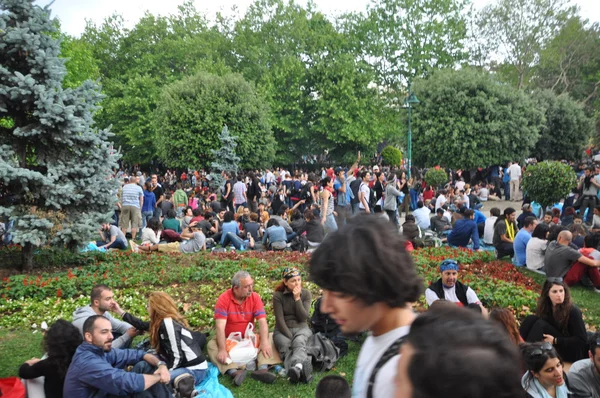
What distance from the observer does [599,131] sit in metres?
42.2

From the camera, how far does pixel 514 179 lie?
23047 mm

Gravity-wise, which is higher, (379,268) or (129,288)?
(379,268)

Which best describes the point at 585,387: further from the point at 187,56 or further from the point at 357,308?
the point at 187,56

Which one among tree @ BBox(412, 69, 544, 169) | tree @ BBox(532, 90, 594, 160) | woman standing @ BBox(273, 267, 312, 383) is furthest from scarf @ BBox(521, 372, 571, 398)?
tree @ BBox(532, 90, 594, 160)

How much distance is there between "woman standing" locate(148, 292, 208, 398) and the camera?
521 cm

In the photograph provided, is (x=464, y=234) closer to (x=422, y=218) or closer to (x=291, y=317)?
(x=422, y=218)

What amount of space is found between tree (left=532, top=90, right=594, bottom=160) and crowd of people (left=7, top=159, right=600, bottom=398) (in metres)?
19.8

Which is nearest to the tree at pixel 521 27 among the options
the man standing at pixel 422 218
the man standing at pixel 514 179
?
the man standing at pixel 514 179

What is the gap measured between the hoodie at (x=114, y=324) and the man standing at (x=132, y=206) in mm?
9273

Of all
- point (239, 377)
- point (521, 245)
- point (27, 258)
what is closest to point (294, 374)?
point (239, 377)

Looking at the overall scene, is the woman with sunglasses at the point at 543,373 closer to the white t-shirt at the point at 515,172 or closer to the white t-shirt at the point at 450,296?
the white t-shirt at the point at 450,296

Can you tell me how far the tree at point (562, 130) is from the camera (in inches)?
1332

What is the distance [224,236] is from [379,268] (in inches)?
457

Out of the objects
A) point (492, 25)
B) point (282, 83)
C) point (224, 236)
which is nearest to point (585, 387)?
point (224, 236)
